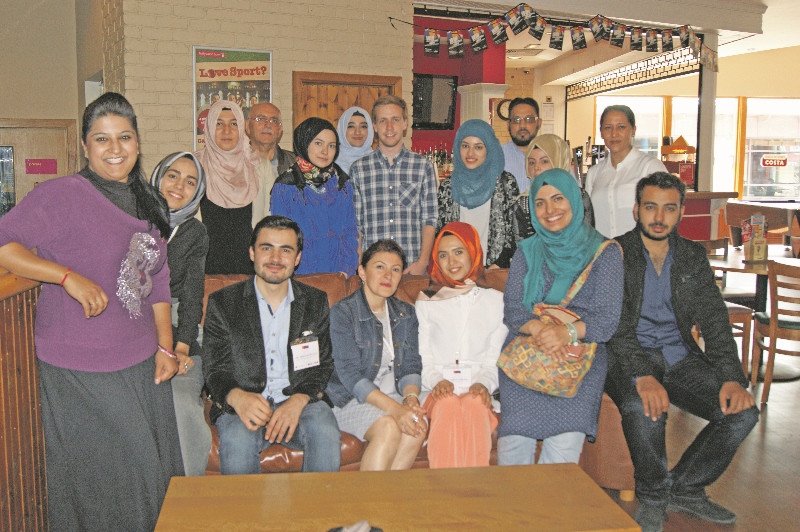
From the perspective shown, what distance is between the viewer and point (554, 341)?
2629mm

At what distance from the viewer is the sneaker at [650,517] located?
263 cm

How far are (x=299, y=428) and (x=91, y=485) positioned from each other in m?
0.78

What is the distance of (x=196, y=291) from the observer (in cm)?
274

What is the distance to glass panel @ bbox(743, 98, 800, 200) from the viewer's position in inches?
541

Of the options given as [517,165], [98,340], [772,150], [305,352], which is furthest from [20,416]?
[772,150]

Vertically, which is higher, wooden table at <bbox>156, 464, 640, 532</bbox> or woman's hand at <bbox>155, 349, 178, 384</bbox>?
woman's hand at <bbox>155, 349, 178, 384</bbox>

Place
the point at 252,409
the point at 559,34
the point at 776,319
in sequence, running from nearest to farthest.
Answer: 1. the point at 252,409
2. the point at 776,319
3. the point at 559,34

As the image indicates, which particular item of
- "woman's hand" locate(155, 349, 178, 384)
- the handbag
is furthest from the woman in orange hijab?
"woman's hand" locate(155, 349, 178, 384)

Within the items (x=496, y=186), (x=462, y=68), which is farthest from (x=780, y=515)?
(x=462, y=68)

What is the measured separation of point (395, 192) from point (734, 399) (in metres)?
1.94

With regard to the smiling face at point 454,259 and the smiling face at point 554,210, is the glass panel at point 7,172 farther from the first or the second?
the smiling face at point 554,210

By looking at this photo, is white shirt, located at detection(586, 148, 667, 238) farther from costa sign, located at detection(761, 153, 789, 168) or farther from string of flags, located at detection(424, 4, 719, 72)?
costa sign, located at detection(761, 153, 789, 168)

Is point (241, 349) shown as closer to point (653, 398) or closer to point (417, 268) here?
point (417, 268)

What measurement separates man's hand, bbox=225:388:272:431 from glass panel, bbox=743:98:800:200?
1399cm
